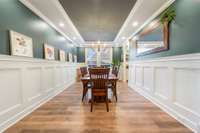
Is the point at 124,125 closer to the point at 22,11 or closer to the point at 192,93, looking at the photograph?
the point at 192,93

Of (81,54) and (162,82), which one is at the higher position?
(81,54)

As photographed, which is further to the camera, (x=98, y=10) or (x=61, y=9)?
(x=98, y=10)

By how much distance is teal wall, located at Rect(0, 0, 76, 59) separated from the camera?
1972 millimetres

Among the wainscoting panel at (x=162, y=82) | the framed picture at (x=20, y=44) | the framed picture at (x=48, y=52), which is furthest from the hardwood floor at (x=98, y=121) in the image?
the framed picture at (x=48, y=52)

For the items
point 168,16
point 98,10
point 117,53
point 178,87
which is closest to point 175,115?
point 178,87

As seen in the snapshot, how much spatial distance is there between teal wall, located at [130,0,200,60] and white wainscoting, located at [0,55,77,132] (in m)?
2.87

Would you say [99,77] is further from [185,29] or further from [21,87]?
[185,29]

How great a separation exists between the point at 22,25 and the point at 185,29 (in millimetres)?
2947

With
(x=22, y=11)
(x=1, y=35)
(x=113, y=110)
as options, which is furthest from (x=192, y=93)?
(x=22, y=11)

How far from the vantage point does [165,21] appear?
105 inches

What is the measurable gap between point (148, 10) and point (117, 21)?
128 cm

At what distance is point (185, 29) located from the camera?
2.10 m

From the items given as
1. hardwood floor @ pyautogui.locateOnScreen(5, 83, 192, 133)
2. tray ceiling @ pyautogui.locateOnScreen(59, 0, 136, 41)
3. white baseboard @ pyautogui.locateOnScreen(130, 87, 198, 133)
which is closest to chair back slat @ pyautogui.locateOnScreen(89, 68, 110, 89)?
hardwood floor @ pyautogui.locateOnScreen(5, 83, 192, 133)

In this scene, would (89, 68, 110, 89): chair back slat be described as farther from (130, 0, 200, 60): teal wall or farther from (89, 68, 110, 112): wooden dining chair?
(130, 0, 200, 60): teal wall
